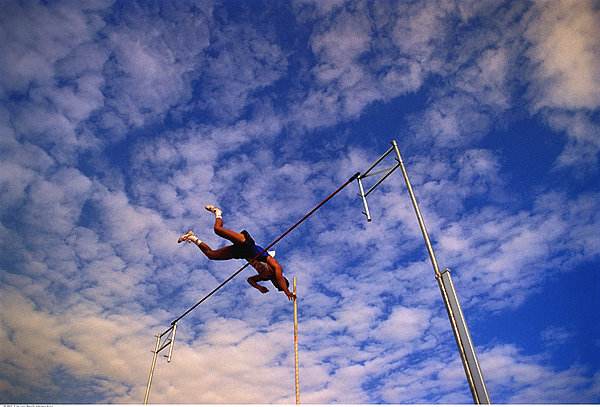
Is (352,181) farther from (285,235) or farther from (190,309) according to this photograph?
(190,309)

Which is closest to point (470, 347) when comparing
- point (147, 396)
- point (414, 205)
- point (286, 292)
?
point (414, 205)

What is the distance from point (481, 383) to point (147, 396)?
438 inches

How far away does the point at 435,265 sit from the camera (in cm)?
505

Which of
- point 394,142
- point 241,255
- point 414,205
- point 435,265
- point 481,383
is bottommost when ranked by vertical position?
point 481,383

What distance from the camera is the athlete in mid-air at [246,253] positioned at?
8438 mm

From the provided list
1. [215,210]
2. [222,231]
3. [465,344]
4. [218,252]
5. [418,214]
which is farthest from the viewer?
[218,252]

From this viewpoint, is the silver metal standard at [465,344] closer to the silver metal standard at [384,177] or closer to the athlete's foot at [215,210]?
the silver metal standard at [384,177]

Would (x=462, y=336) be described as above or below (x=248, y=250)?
below

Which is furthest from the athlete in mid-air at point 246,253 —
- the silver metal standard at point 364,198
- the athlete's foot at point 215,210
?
the silver metal standard at point 364,198

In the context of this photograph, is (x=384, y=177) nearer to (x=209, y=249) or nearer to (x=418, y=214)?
(x=418, y=214)

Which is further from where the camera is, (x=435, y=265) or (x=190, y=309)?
(x=190, y=309)

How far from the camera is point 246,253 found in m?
8.73

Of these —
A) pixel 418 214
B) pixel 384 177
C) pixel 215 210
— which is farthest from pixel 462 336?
pixel 215 210

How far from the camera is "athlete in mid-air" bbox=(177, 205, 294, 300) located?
844cm
